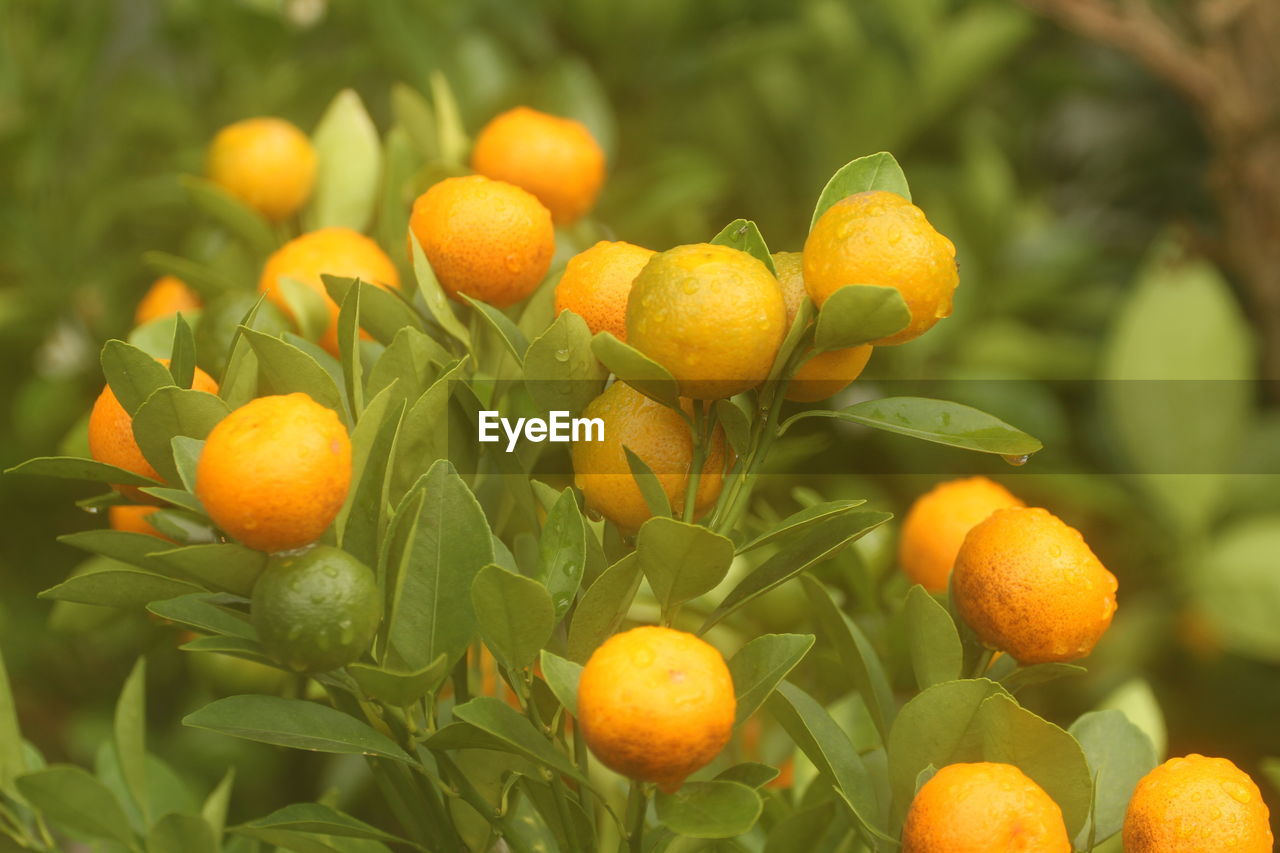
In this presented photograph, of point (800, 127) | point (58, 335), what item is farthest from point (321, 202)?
point (800, 127)

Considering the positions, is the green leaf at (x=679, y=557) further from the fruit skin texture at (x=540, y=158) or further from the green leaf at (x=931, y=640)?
the fruit skin texture at (x=540, y=158)

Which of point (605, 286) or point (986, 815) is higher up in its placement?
point (605, 286)

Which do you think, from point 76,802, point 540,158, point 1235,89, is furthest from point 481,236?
point 1235,89

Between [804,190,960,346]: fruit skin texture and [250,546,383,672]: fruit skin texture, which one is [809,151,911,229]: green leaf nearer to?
[804,190,960,346]: fruit skin texture

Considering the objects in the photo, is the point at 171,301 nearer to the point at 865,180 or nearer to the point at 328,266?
the point at 328,266

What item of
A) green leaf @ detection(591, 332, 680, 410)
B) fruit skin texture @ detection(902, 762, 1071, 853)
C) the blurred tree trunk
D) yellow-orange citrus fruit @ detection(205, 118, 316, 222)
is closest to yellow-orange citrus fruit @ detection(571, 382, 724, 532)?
green leaf @ detection(591, 332, 680, 410)

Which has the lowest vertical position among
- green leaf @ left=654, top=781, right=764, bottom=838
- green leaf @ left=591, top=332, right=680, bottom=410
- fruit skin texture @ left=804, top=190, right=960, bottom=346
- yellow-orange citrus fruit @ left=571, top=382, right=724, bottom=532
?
green leaf @ left=654, top=781, right=764, bottom=838
